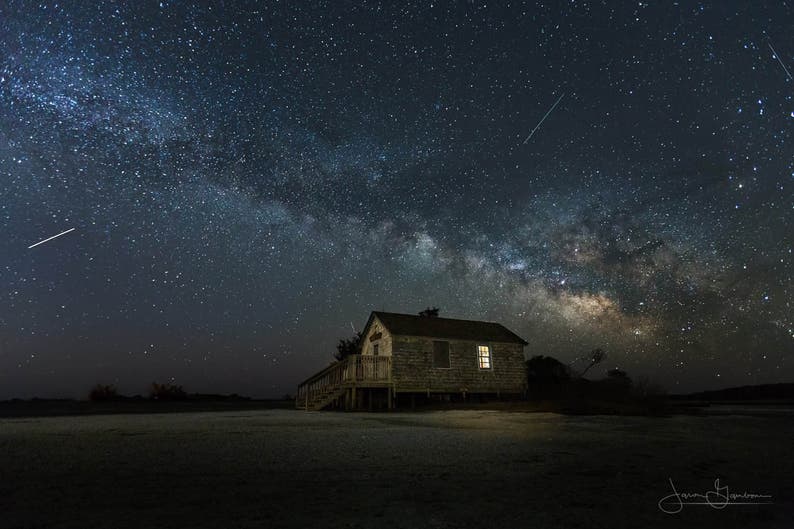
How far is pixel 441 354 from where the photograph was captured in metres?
26.6

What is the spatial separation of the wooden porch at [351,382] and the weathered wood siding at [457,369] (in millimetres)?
813

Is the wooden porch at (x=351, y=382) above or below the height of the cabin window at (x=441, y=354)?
below

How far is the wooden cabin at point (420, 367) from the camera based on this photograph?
2383cm

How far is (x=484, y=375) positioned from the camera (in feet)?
89.6

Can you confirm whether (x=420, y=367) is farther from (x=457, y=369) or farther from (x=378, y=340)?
(x=378, y=340)

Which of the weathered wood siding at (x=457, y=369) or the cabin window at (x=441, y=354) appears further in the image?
the cabin window at (x=441, y=354)

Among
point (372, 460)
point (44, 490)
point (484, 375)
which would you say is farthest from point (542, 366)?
point (44, 490)

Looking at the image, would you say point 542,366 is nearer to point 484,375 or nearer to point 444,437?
point 484,375

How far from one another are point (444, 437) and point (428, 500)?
4397 mm

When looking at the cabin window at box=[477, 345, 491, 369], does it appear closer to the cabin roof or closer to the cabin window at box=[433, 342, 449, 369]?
the cabin roof
